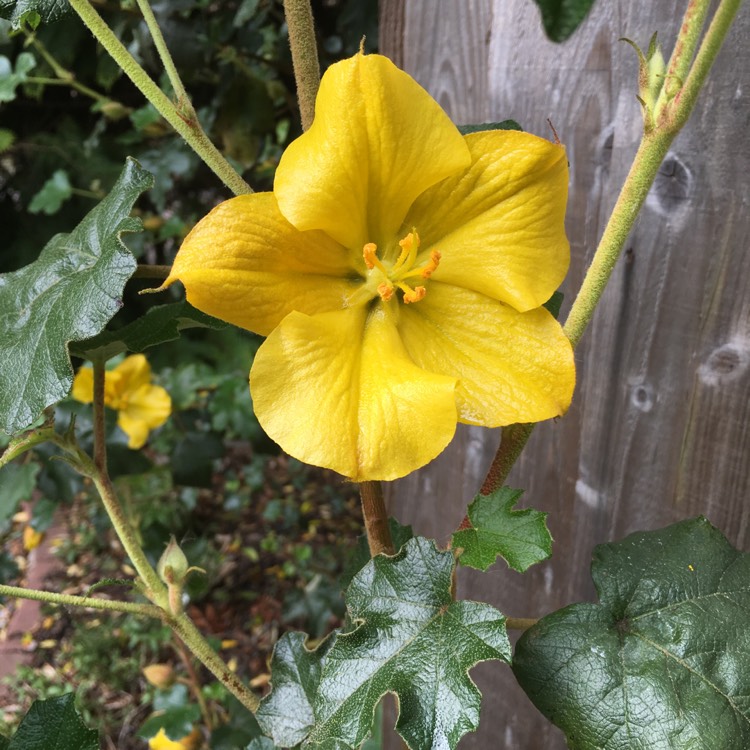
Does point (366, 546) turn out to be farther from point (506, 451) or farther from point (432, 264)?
point (432, 264)

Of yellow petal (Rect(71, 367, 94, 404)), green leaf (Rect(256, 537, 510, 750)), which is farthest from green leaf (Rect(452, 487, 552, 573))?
yellow petal (Rect(71, 367, 94, 404))

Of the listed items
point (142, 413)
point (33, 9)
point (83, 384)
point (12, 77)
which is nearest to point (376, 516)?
point (33, 9)

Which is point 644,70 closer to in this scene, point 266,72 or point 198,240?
point 198,240

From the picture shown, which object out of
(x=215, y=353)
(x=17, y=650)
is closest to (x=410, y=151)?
(x=215, y=353)

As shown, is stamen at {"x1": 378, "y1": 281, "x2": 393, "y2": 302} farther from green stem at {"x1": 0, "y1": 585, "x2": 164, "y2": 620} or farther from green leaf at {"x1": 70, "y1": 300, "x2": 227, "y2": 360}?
green stem at {"x1": 0, "y1": 585, "x2": 164, "y2": 620}

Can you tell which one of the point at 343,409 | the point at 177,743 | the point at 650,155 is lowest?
the point at 177,743

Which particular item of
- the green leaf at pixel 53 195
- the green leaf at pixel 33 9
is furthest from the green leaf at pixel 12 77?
the green leaf at pixel 33 9
